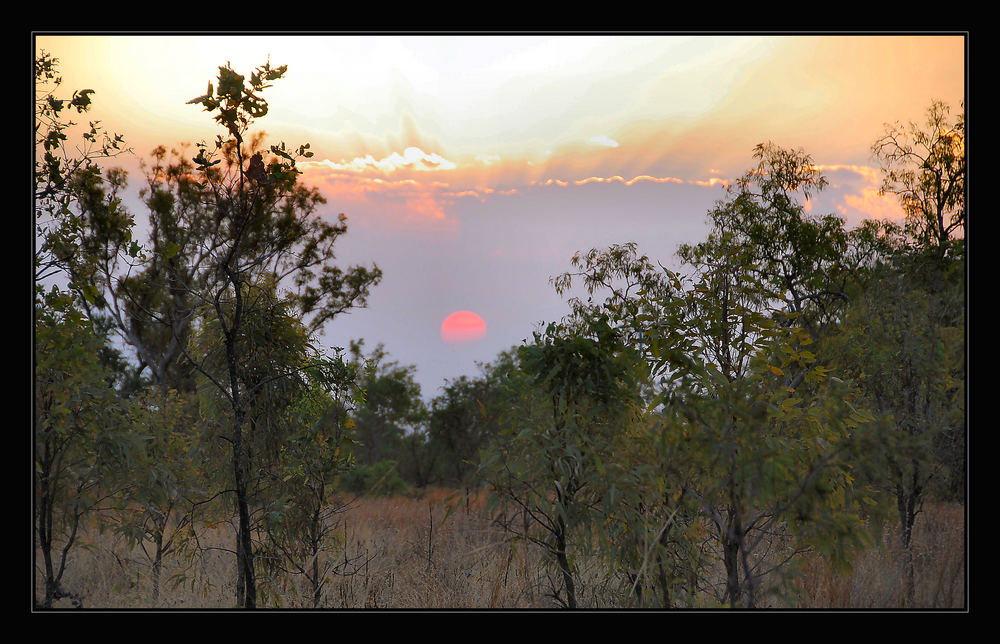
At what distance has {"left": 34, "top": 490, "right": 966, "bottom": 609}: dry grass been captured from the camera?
23.4 feet

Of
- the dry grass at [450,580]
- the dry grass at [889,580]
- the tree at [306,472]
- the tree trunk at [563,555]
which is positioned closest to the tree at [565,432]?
the tree trunk at [563,555]

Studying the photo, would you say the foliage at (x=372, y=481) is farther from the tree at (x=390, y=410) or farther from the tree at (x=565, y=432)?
the tree at (x=565, y=432)

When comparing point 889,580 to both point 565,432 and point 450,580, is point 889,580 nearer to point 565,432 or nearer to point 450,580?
point 565,432

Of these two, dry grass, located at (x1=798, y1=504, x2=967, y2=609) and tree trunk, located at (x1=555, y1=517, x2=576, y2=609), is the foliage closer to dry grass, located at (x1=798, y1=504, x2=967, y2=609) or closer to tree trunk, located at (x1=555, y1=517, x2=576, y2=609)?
dry grass, located at (x1=798, y1=504, x2=967, y2=609)

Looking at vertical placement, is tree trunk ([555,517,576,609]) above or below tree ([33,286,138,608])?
below

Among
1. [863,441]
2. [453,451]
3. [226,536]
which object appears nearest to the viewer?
[863,441]

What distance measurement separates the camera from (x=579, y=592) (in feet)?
21.3

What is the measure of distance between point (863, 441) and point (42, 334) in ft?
22.7

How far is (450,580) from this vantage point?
30.0 feet

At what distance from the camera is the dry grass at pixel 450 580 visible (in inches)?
281

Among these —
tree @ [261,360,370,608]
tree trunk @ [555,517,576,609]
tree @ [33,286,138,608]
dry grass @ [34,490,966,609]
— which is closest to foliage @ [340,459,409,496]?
dry grass @ [34,490,966,609]
